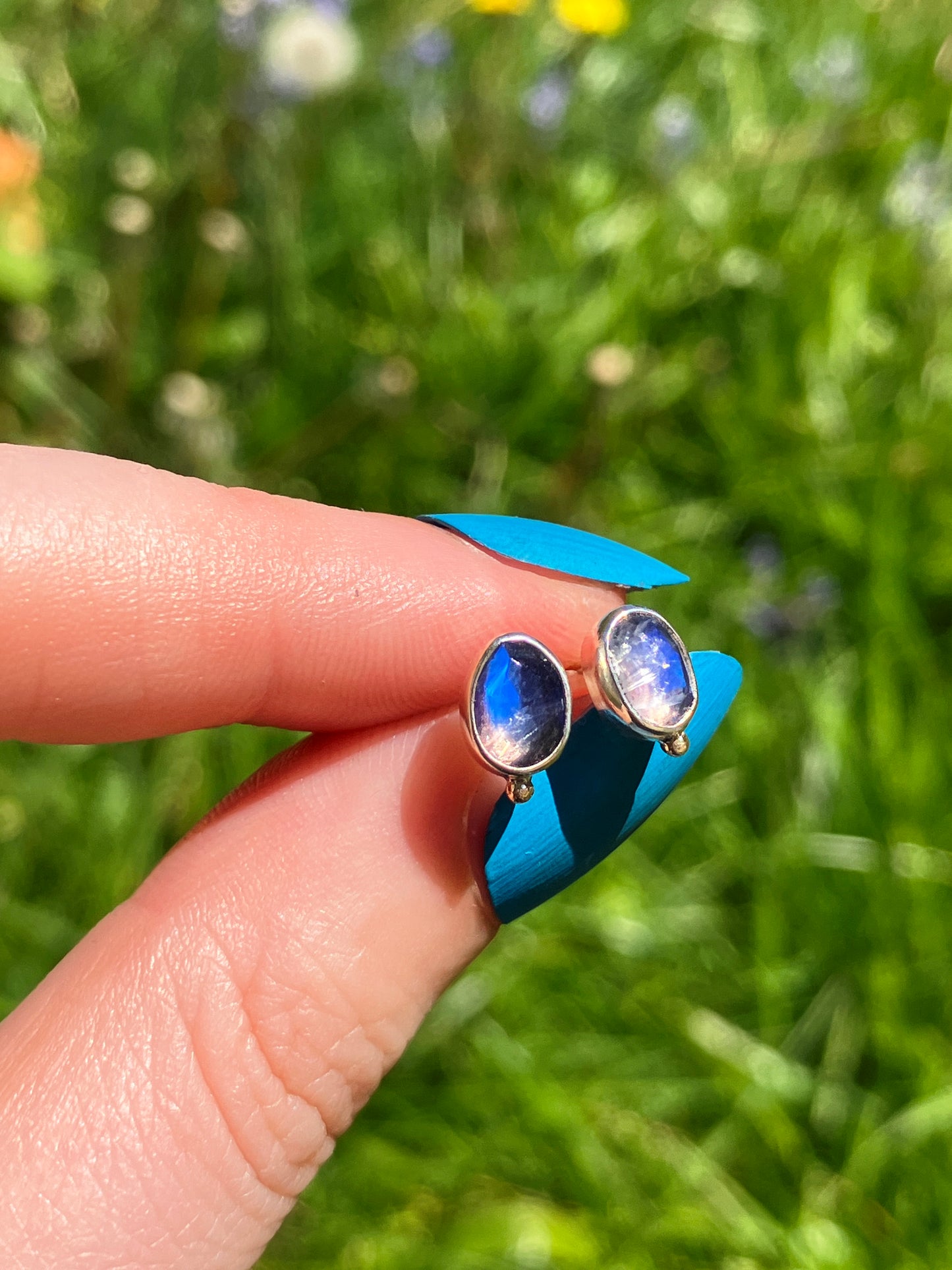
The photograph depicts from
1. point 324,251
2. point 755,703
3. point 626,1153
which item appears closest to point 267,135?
point 324,251

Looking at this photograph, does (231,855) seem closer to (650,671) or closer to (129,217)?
(650,671)

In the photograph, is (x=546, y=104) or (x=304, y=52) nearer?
(x=304, y=52)

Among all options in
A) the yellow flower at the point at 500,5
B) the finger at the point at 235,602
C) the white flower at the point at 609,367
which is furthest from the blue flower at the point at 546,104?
the finger at the point at 235,602

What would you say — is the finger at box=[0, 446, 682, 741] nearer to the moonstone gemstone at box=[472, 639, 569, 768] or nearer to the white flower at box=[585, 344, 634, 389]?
the moonstone gemstone at box=[472, 639, 569, 768]

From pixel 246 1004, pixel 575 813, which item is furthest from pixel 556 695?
pixel 246 1004

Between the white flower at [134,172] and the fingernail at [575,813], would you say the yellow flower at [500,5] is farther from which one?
the fingernail at [575,813]

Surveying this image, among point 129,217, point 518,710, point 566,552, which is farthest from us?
point 129,217

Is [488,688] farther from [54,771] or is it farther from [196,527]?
[54,771]
